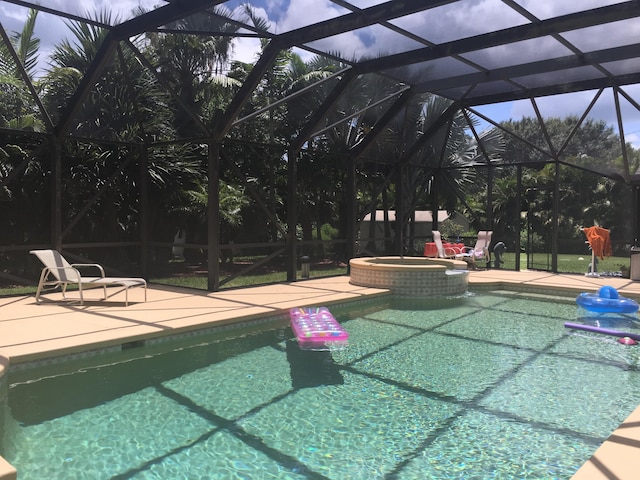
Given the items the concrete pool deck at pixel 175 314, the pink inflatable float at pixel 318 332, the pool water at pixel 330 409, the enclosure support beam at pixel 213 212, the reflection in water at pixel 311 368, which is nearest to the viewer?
the concrete pool deck at pixel 175 314

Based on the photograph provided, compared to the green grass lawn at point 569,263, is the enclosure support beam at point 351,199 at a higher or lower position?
higher

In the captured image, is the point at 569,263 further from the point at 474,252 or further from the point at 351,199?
the point at 351,199

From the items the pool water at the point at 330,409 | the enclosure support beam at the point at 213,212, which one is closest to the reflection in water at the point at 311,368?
the pool water at the point at 330,409

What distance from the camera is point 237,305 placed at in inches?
297

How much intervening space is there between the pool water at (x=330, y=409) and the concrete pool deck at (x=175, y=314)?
0.88ft

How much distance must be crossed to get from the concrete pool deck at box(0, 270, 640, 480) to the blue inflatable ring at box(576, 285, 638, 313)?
5.70 feet

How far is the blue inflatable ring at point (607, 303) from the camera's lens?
7605 millimetres

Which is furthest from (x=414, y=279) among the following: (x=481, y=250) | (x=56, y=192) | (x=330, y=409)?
(x=56, y=192)

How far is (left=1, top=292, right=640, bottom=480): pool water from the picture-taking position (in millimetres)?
3283

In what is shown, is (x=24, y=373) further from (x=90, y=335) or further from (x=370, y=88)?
(x=370, y=88)

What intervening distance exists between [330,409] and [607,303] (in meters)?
Result: 5.57

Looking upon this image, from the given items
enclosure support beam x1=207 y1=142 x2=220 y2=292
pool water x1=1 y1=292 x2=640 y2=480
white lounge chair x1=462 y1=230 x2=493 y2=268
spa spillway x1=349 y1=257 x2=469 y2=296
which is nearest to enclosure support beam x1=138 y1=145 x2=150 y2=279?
enclosure support beam x1=207 y1=142 x2=220 y2=292

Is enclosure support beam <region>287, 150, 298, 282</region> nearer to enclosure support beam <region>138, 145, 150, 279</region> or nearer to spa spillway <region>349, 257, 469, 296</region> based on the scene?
spa spillway <region>349, 257, 469, 296</region>

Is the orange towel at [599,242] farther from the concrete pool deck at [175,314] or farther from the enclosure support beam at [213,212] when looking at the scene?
the enclosure support beam at [213,212]
